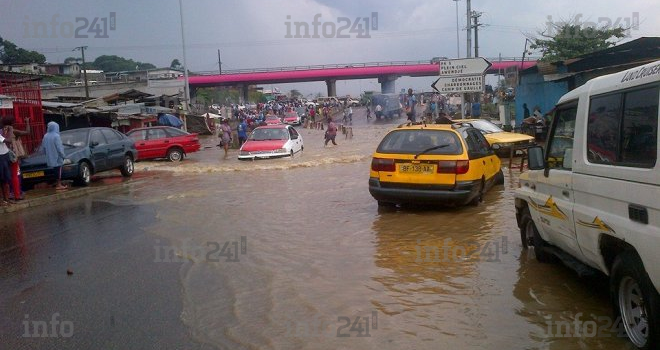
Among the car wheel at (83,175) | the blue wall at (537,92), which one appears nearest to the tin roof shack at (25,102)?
the car wheel at (83,175)

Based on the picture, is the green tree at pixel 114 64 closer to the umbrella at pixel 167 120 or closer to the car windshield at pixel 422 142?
the umbrella at pixel 167 120

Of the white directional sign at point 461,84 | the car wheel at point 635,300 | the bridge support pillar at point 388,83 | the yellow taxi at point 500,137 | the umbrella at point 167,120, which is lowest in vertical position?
the car wheel at point 635,300

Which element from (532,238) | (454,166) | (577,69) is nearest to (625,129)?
(532,238)

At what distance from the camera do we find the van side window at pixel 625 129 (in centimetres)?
381

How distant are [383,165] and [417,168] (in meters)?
0.59

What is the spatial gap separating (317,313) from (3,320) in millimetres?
2857

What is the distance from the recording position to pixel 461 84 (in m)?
18.2

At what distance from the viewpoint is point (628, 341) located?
4527 millimetres

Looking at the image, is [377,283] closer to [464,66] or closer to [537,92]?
[464,66]

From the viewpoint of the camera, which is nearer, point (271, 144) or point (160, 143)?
point (271, 144)

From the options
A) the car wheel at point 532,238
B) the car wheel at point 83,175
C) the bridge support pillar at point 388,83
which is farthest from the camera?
the bridge support pillar at point 388,83

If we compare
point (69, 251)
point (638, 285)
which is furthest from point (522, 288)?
point (69, 251)

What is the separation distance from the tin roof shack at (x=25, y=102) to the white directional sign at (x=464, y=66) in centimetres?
1244

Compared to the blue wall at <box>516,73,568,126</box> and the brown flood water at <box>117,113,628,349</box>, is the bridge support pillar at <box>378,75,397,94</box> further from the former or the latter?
the brown flood water at <box>117,113,628,349</box>
